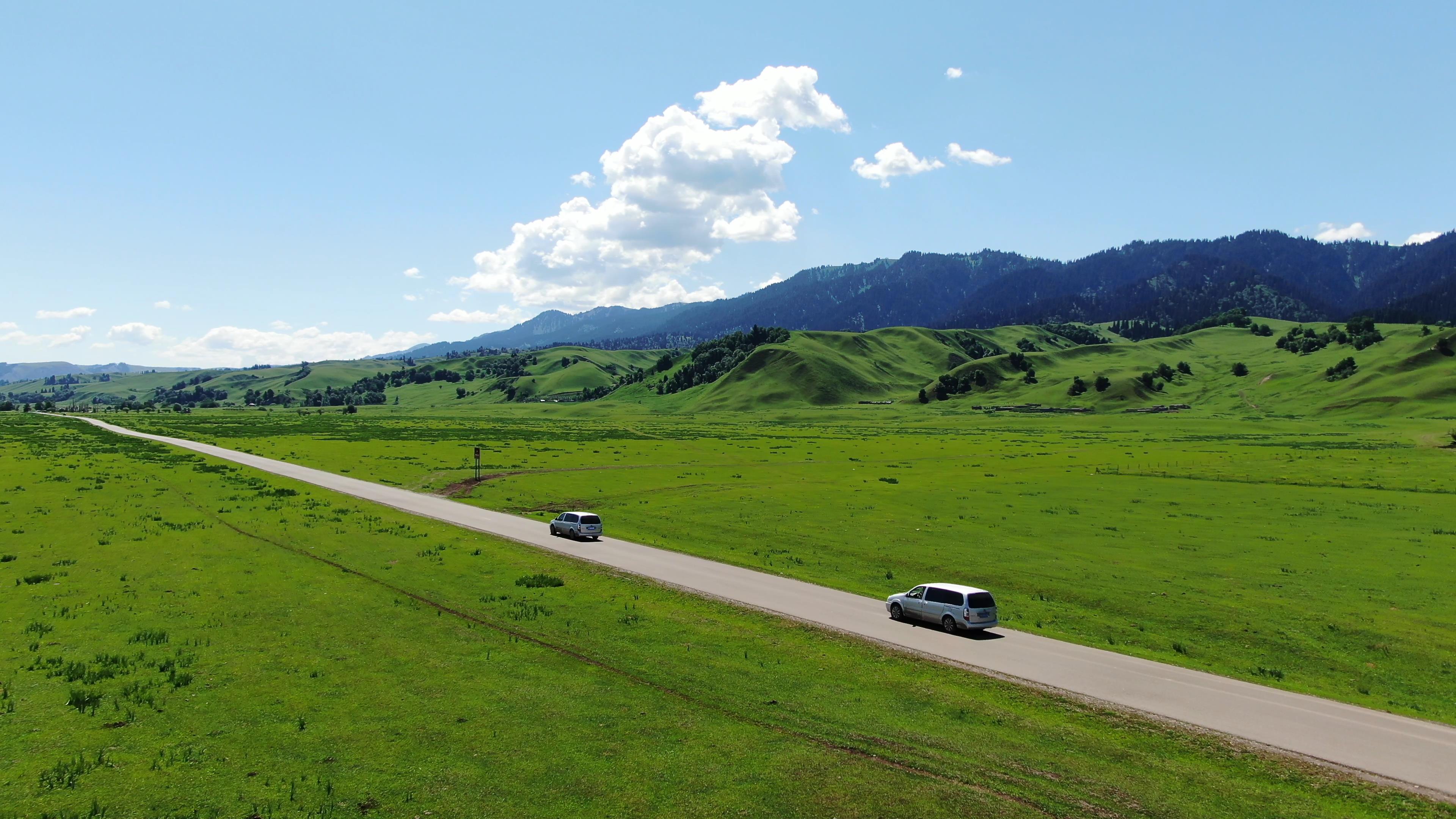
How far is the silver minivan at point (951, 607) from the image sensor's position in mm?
28703

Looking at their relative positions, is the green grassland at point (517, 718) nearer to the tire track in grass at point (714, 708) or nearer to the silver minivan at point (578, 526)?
the tire track in grass at point (714, 708)

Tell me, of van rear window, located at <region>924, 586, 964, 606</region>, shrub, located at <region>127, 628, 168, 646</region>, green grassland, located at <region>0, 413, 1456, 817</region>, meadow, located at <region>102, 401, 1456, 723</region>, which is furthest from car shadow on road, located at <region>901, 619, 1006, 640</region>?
shrub, located at <region>127, 628, 168, 646</region>

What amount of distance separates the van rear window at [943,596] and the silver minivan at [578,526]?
936 inches

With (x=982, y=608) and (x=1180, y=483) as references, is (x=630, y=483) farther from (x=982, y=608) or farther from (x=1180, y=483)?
(x=1180, y=483)

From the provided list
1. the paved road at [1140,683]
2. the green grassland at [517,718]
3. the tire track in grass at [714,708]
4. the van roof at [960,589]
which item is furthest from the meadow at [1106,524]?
the tire track in grass at [714,708]

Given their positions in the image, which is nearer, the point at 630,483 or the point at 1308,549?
the point at 1308,549

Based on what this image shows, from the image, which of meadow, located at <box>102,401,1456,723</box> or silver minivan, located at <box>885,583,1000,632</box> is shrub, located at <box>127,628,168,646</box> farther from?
silver minivan, located at <box>885,583,1000,632</box>

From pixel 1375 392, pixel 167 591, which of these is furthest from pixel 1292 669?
pixel 1375 392

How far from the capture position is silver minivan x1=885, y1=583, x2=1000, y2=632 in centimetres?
2870

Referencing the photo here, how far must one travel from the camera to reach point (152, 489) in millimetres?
60531

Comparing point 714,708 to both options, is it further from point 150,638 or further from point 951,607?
point 150,638

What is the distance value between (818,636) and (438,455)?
86.3m

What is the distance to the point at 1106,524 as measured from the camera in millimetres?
53844

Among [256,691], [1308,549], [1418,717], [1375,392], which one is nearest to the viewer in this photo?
[256,691]
